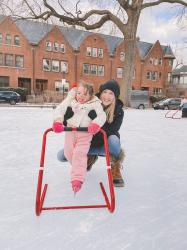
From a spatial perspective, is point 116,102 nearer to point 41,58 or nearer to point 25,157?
point 25,157

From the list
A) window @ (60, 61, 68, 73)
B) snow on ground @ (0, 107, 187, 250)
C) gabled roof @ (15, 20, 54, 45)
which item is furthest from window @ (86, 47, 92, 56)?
snow on ground @ (0, 107, 187, 250)

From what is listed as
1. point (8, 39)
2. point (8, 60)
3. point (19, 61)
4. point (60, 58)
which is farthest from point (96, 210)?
point (60, 58)

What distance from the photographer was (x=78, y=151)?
10.5 feet

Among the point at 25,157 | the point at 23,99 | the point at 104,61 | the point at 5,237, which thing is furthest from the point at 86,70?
the point at 5,237

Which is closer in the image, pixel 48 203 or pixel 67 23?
pixel 48 203

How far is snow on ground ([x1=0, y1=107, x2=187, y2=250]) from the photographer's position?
7.87ft

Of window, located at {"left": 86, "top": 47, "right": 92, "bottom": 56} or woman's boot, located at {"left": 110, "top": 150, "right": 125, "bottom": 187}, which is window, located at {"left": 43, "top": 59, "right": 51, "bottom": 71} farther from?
woman's boot, located at {"left": 110, "top": 150, "right": 125, "bottom": 187}

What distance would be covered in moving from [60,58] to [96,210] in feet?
131

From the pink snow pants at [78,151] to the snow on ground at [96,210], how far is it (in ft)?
1.30

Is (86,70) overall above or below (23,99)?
above

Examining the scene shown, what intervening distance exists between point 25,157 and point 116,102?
2.36 meters

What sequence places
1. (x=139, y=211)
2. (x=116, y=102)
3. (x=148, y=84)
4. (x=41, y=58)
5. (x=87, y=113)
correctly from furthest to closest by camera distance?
(x=148, y=84) < (x=41, y=58) < (x=116, y=102) < (x=87, y=113) < (x=139, y=211)

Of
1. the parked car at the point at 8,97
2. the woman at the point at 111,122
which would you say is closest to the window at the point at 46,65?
the parked car at the point at 8,97

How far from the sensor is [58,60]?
41219 mm
